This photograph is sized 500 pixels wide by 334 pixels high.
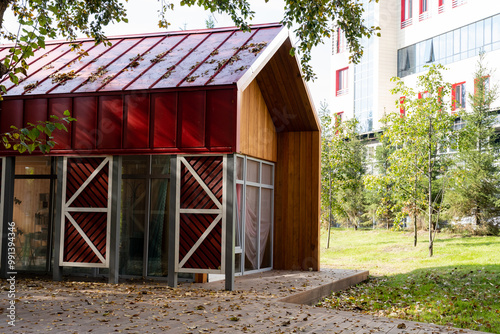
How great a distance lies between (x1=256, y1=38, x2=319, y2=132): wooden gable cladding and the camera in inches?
464

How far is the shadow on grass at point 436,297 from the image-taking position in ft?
29.3

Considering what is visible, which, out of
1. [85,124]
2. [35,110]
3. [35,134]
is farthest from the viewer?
[35,110]

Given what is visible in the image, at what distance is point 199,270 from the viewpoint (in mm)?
9625

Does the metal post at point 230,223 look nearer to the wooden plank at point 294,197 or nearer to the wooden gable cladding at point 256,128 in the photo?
the wooden gable cladding at point 256,128

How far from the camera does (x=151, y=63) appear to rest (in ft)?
36.2

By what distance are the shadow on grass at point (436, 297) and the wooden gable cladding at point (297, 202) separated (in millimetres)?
1548

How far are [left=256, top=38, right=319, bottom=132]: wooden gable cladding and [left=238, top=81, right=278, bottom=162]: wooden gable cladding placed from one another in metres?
0.20

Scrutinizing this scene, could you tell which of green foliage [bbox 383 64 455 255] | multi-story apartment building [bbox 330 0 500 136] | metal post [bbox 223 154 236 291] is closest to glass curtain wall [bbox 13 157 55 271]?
metal post [bbox 223 154 236 291]

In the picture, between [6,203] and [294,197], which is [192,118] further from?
[6,203]

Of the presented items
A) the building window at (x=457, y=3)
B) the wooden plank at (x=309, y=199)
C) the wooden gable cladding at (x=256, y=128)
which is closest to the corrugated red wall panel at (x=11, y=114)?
the wooden gable cladding at (x=256, y=128)

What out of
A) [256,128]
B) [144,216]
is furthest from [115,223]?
[256,128]

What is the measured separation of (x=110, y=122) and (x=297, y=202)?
16.5 feet

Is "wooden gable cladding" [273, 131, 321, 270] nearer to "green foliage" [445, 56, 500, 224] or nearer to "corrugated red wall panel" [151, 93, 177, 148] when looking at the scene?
"corrugated red wall panel" [151, 93, 177, 148]

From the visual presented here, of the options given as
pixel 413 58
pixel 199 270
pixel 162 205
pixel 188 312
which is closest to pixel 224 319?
pixel 188 312
